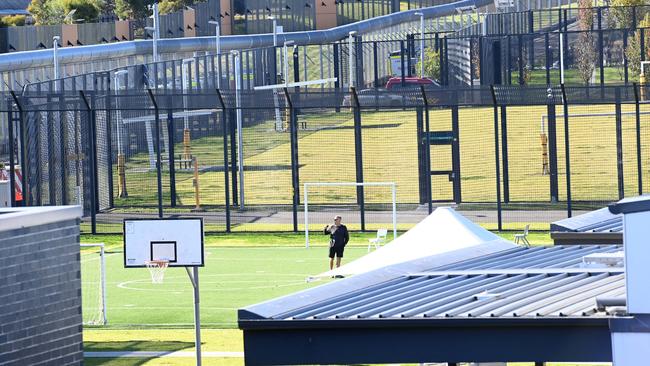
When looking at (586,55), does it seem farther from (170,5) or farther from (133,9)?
(170,5)

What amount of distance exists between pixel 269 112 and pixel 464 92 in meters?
8.01

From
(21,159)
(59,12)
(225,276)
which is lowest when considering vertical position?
(225,276)

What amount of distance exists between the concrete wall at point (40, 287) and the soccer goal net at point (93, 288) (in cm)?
803

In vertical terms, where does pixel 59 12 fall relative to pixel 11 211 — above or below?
above

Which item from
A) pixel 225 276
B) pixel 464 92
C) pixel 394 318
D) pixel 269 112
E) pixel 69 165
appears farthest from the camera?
pixel 269 112

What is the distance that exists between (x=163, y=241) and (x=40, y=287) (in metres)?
2.17

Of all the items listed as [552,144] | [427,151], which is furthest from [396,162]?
[427,151]

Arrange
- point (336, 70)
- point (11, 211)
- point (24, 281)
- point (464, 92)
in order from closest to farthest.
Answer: point (24, 281) < point (11, 211) < point (464, 92) < point (336, 70)

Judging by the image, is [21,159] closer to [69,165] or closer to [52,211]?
[69,165]

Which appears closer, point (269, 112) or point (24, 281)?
point (24, 281)

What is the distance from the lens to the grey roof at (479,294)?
12.6 metres

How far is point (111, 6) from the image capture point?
103938 millimetres

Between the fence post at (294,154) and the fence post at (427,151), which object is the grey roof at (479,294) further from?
the fence post at (294,154)

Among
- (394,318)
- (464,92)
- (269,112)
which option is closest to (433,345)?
(394,318)
